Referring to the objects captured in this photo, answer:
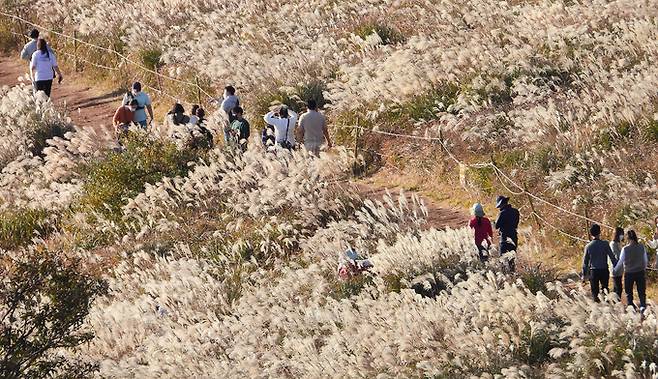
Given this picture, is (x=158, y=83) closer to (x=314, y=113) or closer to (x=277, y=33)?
(x=277, y=33)

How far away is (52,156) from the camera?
23.7 metres

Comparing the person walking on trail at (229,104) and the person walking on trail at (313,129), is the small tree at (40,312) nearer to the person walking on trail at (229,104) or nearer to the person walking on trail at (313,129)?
the person walking on trail at (313,129)

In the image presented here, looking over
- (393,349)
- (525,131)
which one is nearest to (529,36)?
(525,131)

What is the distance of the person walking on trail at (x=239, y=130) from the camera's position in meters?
21.7

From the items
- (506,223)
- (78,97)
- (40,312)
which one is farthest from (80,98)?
(40,312)

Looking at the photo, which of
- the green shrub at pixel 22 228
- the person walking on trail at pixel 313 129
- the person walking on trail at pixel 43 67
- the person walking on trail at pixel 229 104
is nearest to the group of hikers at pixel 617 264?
the person walking on trail at pixel 313 129

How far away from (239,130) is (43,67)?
6733 millimetres

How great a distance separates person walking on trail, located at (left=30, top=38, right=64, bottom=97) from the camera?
26344mm

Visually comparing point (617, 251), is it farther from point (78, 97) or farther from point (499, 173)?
point (78, 97)

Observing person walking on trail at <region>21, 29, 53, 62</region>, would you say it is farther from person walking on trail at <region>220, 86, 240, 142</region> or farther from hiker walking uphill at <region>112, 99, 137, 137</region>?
person walking on trail at <region>220, 86, 240, 142</region>

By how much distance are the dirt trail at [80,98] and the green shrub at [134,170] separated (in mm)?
5275

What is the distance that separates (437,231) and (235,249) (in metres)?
3.07

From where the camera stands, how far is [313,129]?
20688 millimetres

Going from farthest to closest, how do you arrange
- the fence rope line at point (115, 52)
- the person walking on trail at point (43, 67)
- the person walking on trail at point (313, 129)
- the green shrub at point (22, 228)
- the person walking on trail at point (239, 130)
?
the fence rope line at point (115, 52), the person walking on trail at point (43, 67), the green shrub at point (22, 228), the person walking on trail at point (239, 130), the person walking on trail at point (313, 129)
